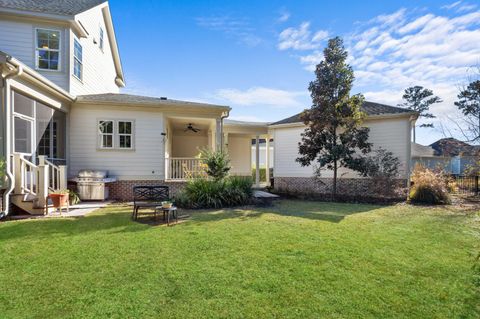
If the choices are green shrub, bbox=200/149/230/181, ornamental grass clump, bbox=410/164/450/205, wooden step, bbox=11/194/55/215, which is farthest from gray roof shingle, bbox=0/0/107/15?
ornamental grass clump, bbox=410/164/450/205

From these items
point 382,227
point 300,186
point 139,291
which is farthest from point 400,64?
point 139,291

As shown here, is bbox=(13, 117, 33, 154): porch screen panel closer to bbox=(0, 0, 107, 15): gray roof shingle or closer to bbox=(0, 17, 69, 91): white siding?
bbox=(0, 17, 69, 91): white siding

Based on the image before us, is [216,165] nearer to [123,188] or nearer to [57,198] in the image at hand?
[123,188]

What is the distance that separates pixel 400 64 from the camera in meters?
12.6

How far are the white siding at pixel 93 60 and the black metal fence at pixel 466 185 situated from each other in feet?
61.9

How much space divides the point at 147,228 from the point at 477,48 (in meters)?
12.3

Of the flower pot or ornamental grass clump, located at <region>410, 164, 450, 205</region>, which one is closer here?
the flower pot

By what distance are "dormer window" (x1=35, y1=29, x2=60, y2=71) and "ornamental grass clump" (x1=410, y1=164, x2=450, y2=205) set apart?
616 inches

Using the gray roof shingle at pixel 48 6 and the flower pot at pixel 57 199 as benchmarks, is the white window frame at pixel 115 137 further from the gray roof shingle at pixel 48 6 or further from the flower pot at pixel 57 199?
the gray roof shingle at pixel 48 6

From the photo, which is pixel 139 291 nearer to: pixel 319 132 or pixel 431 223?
pixel 431 223

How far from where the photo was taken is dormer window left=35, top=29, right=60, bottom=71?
418 inches

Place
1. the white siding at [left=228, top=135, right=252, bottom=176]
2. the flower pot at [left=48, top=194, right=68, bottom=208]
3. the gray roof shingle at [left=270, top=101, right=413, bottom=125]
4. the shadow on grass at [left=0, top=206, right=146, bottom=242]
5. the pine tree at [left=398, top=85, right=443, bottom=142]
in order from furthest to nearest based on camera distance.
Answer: the pine tree at [left=398, top=85, right=443, bottom=142]
the white siding at [left=228, top=135, right=252, bottom=176]
the gray roof shingle at [left=270, top=101, right=413, bottom=125]
the flower pot at [left=48, top=194, right=68, bottom=208]
the shadow on grass at [left=0, top=206, right=146, bottom=242]

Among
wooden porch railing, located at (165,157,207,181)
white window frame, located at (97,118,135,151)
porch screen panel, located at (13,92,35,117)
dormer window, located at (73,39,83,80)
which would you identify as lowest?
wooden porch railing, located at (165,157,207,181)

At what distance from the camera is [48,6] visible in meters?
10.9
